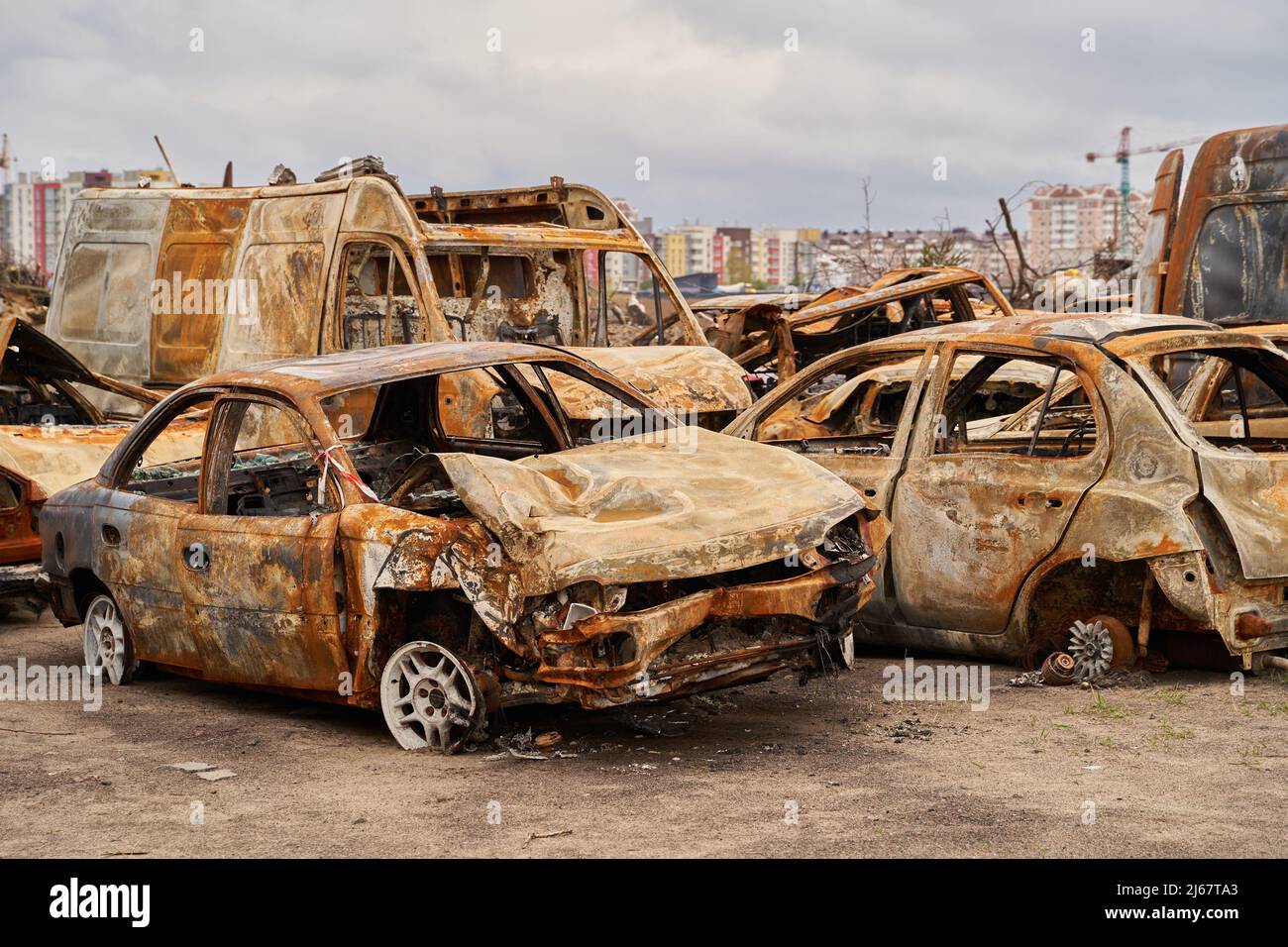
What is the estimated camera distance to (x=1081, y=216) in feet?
642

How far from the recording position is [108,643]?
798 cm

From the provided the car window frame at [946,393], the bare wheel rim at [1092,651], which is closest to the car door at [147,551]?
the car window frame at [946,393]

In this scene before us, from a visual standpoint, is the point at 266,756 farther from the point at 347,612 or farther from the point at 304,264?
the point at 304,264

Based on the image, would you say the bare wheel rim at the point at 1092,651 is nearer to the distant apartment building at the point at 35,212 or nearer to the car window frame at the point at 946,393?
the car window frame at the point at 946,393

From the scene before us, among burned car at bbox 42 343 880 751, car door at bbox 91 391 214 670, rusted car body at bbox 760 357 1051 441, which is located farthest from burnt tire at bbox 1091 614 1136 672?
car door at bbox 91 391 214 670

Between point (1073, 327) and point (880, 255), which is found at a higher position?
point (880, 255)

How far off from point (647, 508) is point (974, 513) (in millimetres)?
1855

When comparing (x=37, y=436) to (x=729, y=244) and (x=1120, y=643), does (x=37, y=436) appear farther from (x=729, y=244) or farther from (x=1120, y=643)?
(x=729, y=244)

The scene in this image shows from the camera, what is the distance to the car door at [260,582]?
6.48 metres

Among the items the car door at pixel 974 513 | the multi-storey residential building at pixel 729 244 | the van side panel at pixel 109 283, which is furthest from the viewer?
the multi-storey residential building at pixel 729 244

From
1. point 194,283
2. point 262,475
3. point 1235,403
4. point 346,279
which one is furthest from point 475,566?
point 194,283

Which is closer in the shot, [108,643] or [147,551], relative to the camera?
[147,551]

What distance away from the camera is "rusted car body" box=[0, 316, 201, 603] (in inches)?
360

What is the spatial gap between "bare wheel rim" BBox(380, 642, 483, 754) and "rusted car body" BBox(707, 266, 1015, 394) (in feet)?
26.3
